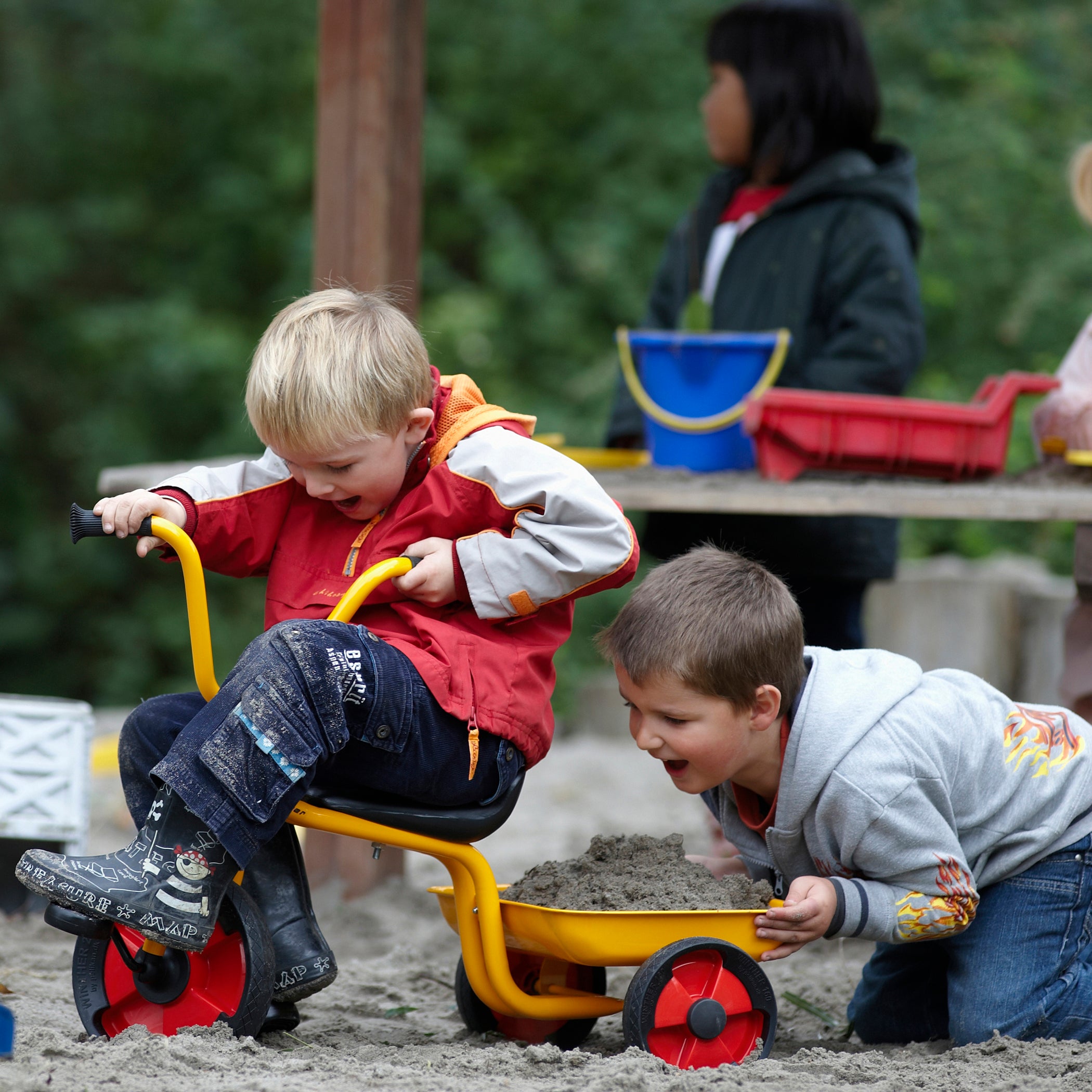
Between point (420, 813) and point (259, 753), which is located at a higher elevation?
point (259, 753)

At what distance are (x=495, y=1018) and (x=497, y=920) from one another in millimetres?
297

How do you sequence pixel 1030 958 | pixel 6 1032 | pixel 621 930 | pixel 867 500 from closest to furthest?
1. pixel 6 1032
2. pixel 621 930
3. pixel 1030 958
4. pixel 867 500

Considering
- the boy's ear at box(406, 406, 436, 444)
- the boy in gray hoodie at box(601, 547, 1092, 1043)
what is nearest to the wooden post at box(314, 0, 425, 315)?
the boy's ear at box(406, 406, 436, 444)

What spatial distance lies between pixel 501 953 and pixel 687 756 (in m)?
0.38

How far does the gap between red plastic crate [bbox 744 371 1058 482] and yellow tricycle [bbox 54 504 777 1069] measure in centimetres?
113

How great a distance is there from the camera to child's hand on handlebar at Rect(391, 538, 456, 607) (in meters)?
1.94

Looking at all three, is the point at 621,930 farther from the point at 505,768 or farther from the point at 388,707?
the point at 388,707

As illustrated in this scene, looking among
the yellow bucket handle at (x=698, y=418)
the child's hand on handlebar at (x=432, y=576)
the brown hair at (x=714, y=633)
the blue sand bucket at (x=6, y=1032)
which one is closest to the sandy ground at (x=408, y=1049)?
the blue sand bucket at (x=6, y=1032)

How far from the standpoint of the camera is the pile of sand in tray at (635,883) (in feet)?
6.51

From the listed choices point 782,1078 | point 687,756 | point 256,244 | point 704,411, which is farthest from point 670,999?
point 256,244

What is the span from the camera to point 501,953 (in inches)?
78.3

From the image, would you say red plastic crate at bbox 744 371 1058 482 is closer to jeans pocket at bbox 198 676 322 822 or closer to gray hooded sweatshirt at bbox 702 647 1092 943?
gray hooded sweatshirt at bbox 702 647 1092 943

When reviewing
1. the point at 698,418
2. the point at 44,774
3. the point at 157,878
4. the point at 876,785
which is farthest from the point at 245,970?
the point at 698,418

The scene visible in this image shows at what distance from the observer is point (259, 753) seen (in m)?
1.79
